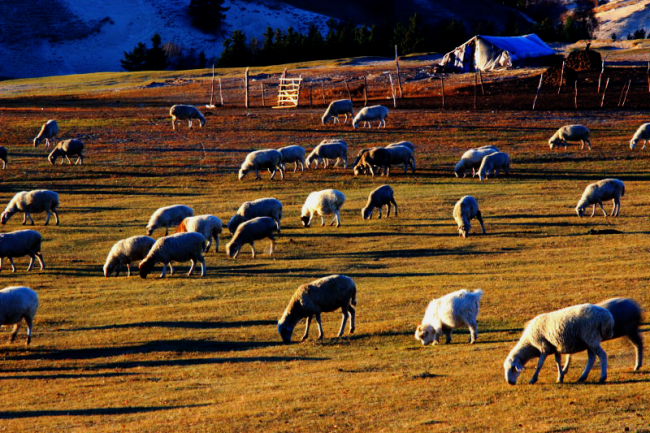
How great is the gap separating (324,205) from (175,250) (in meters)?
7.59

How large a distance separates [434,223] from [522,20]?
162950mm

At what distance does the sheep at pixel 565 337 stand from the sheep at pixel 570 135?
1252 inches

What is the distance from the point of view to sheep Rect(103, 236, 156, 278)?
85.1 feet

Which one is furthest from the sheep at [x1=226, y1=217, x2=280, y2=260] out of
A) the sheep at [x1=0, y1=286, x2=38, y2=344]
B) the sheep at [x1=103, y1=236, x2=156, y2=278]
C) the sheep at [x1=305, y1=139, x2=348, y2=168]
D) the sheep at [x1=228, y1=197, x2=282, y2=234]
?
the sheep at [x1=305, y1=139, x2=348, y2=168]

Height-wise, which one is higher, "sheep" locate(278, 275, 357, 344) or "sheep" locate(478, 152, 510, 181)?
"sheep" locate(478, 152, 510, 181)

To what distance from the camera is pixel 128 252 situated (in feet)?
85.6

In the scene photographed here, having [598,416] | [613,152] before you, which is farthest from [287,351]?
[613,152]

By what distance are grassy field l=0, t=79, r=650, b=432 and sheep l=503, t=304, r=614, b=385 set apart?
1.10 feet

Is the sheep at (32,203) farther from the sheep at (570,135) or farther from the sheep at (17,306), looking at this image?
the sheep at (570,135)

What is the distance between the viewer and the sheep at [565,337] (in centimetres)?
1404

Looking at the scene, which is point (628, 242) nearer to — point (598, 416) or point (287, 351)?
point (287, 351)

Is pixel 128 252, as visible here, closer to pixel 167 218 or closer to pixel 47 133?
pixel 167 218

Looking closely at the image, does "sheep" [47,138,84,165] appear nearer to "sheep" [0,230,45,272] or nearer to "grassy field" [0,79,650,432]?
"grassy field" [0,79,650,432]

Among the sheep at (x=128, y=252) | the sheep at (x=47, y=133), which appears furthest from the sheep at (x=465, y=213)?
the sheep at (x=47, y=133)
